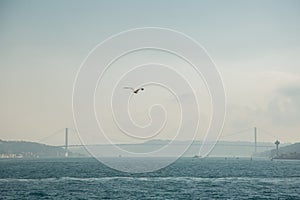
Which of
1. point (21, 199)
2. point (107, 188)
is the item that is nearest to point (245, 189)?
point (107, 188)

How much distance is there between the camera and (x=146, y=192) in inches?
3415

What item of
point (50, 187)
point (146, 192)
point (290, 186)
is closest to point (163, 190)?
point (146, 192)

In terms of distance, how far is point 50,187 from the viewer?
95500 mm

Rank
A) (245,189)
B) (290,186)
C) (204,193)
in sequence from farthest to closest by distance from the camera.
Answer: (290,186)
(245,189)
(204,193)

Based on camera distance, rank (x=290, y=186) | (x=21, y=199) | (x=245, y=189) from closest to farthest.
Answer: (x=21, y=199) → (x=245, y=189) → (x=290, y=186)

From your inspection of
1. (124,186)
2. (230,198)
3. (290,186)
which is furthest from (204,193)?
(290,186)

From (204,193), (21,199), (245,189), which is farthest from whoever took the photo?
(245,189)

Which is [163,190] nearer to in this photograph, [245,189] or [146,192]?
[146,192]

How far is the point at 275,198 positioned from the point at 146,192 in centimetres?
2301

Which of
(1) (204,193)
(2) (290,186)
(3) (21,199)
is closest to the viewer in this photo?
(3) (21,199)

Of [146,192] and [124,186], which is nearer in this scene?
[146,192]

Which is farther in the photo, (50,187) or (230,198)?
(50,187)

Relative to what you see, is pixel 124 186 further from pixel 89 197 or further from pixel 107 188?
pixel 89 197

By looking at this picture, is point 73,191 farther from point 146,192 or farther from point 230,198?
point 230,198
